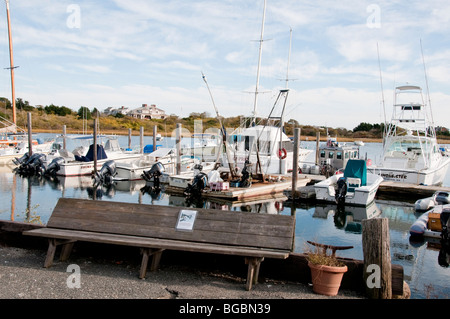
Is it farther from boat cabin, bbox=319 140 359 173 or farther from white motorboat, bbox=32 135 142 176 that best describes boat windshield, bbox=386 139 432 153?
white motorboat, bbox=32 135 142 176

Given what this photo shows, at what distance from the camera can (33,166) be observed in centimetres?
3062

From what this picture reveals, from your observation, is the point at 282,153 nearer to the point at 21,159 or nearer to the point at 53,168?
the point at 53,168

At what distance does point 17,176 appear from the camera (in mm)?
28734

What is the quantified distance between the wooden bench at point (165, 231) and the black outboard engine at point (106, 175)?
771 inches

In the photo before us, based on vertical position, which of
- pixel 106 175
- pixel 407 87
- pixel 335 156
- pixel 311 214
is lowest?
pixel 311 214

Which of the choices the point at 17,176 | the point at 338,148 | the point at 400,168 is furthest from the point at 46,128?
the point at 400,168

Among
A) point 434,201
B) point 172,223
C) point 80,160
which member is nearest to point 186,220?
point 172,223

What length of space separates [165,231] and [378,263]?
130 inches
